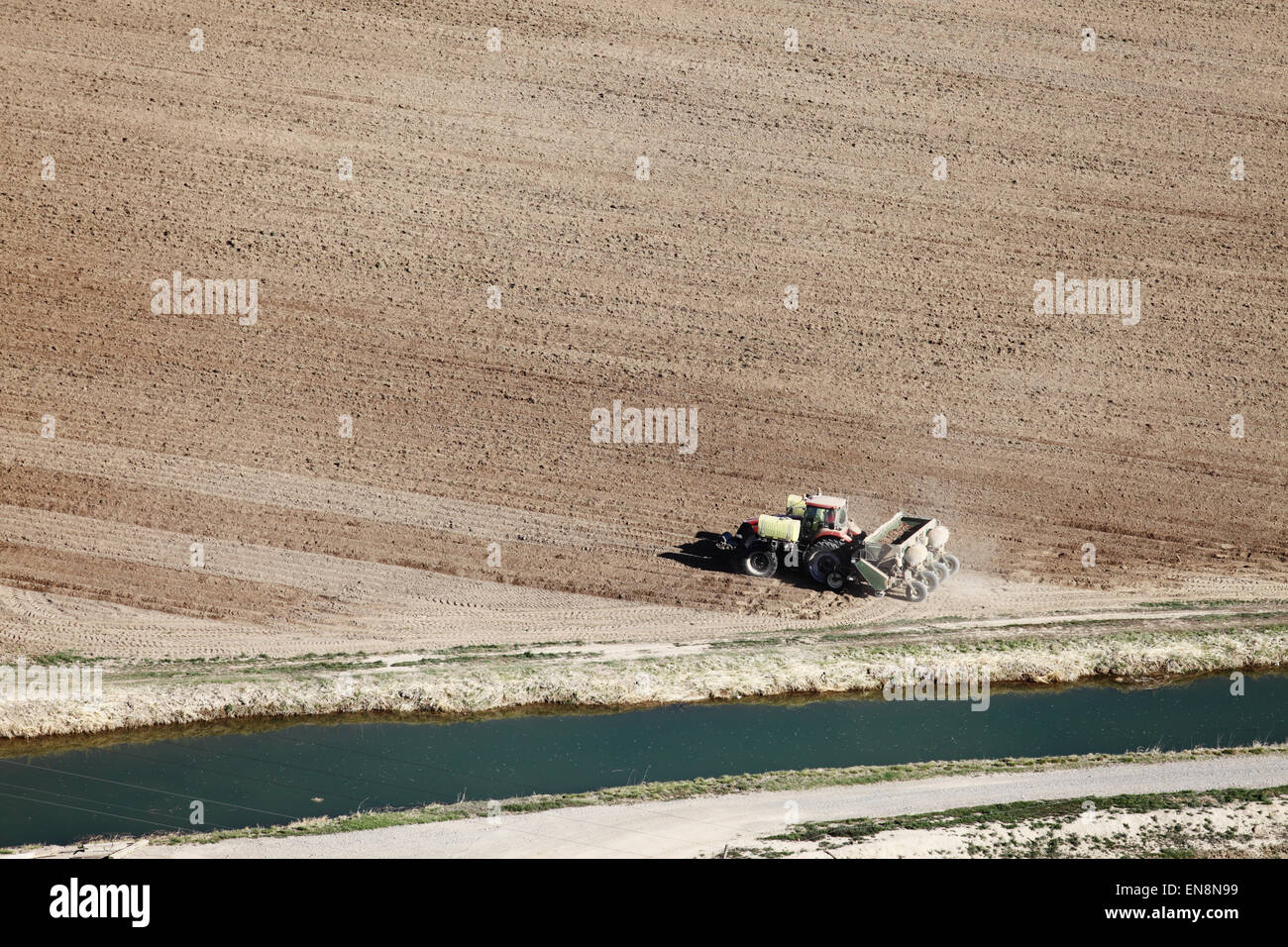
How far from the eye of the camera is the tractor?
2648 centimetres

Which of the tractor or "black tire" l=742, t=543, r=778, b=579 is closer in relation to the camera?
the tractor

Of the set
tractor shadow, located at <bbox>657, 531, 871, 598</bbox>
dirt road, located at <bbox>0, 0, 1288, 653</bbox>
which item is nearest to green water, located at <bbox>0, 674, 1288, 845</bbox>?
dirt road, located at <bbox>0, 0, 1288, 653</bbox>

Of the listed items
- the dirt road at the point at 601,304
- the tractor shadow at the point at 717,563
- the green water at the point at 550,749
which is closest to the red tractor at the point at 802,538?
the tractor shadow at the point at 717,563

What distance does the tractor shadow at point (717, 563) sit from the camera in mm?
27156

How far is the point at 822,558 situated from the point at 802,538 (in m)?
0.70

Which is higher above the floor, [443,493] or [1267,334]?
[1267,334]

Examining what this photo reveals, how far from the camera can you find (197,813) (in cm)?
1956

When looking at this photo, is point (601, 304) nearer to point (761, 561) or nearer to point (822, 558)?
point (761, 561)

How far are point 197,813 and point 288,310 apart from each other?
16.9m

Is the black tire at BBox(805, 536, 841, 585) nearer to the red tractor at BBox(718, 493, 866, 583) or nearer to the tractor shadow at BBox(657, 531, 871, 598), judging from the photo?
the red tractor at BBox(718, 493, 866, 583)

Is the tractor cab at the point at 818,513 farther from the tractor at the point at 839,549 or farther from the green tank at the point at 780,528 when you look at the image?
the green tank at the point at 780,528

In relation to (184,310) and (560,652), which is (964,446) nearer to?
(560,652)

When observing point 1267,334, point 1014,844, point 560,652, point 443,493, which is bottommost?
point 1014,844

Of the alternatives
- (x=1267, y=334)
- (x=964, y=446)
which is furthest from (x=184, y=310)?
(x=1267, y=334)
